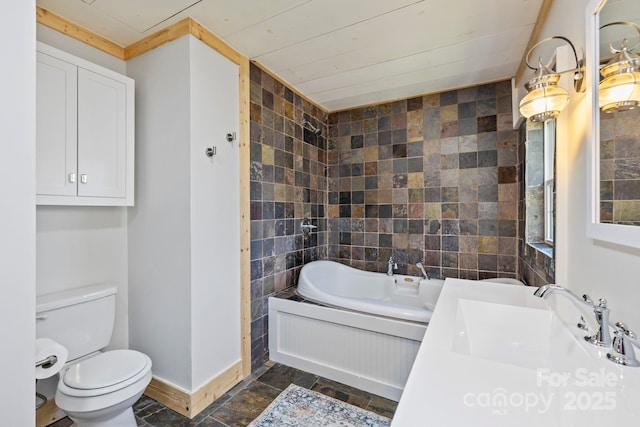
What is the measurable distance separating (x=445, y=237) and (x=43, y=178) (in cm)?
297

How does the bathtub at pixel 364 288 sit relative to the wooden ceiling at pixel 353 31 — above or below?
below

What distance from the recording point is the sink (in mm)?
1034

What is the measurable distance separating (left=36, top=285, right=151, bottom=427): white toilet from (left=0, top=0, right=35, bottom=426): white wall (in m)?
0.60

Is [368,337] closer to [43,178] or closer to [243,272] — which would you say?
[243,272]

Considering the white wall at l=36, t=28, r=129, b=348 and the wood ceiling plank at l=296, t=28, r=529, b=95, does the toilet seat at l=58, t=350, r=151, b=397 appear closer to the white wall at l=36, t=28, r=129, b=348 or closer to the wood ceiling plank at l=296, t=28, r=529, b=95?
the white wall at l=36, t=28, r=129, b=348

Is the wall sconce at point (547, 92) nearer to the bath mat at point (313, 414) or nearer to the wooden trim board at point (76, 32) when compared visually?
the bath mat at point (313, 414)

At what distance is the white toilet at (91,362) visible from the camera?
133 cm

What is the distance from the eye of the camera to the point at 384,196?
2.98 m

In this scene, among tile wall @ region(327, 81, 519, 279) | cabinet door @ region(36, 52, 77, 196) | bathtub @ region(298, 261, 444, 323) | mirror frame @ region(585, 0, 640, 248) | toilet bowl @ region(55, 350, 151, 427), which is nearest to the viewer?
mirror frame @ region(585, 0, 640, 248)

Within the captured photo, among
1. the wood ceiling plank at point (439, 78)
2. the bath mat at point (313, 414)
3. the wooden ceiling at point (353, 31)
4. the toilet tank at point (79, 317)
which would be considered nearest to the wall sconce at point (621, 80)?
the wooden ceiling at point (353, 31)

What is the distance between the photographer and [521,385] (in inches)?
25.9

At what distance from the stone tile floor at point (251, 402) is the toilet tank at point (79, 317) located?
481 millimetres

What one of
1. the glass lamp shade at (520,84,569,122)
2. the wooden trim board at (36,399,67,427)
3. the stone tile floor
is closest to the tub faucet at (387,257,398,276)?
the stone tile floor

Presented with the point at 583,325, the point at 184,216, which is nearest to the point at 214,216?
the point at 184,216
